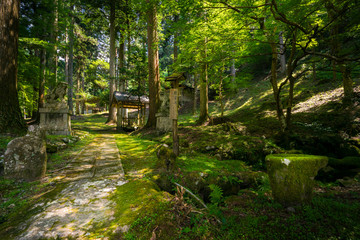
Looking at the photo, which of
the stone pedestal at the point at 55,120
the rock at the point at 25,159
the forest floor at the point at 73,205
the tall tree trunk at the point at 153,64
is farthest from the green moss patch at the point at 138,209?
the tall tree trunk at the point at 153,64

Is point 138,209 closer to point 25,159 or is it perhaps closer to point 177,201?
point 177,201

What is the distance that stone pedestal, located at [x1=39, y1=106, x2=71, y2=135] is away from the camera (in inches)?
296

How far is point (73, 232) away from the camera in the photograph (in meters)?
1.85

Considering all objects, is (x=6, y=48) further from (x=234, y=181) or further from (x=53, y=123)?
(x=234, y=181)

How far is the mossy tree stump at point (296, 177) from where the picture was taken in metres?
2.57

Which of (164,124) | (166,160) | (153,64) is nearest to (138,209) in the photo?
(166,160)

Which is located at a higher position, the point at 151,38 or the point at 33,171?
the point at 151,38

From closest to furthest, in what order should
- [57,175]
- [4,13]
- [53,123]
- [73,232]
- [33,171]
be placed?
[73,232] → [33,171] → [57,175] → [4,13] → [53,123]

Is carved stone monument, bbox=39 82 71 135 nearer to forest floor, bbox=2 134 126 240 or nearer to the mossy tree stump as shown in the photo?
forest floor, bbox=2 134 126 240

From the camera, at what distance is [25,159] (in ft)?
10.9

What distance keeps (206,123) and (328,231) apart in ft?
27.3

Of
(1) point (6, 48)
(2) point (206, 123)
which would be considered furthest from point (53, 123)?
(2) point (206, 123)

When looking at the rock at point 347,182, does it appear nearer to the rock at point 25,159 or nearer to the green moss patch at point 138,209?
the green moss patch at point 138,209

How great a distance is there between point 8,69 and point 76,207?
670 cm
